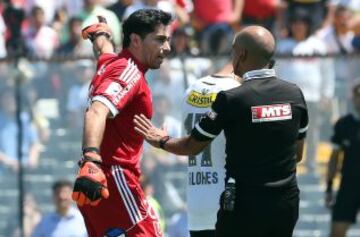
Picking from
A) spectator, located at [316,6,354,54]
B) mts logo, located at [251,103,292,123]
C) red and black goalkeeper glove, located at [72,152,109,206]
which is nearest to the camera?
red and black goalkeeper glove, located at [72,152,109,206]

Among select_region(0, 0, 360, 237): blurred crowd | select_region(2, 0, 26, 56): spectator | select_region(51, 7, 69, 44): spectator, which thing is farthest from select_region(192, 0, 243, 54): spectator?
select_region(2, 0, 26, 56): spectator

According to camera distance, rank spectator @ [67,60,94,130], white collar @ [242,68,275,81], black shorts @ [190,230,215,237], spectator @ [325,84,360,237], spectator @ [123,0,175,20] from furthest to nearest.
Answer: spectator @ [123,0,175,20], spectator @ [67,60,94,130], spectator @ [325,84,360,237], black shorts @ [190,230,215,237], white collar @ [242,68,275,81]

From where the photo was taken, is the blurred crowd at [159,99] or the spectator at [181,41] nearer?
the blurred crowd at [159,99]

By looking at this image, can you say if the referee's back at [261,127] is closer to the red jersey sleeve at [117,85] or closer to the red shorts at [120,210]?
the red jersey sleeve at [117,85]

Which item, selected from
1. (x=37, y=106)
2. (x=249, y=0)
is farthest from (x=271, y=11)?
(x=37, y=106)

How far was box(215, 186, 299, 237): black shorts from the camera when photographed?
7715mm

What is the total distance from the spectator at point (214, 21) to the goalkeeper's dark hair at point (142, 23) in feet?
25.3

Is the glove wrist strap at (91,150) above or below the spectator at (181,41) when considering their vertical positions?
above

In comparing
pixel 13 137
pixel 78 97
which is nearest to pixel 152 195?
pixel 78 97

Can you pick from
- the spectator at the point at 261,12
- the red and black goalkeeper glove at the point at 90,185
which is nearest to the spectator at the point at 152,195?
the spectator at the point at 261,12

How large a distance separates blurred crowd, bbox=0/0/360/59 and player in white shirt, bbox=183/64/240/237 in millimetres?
6312

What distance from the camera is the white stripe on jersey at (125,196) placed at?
26.4ft

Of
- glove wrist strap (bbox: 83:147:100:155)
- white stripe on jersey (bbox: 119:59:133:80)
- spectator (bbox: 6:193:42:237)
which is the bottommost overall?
spectator (bbox: 6:193:42:237)

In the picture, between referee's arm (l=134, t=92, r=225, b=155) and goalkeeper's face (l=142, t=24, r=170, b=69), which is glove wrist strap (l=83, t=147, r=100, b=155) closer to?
referee's arm (l=134, t=92, r=225, b=155)
